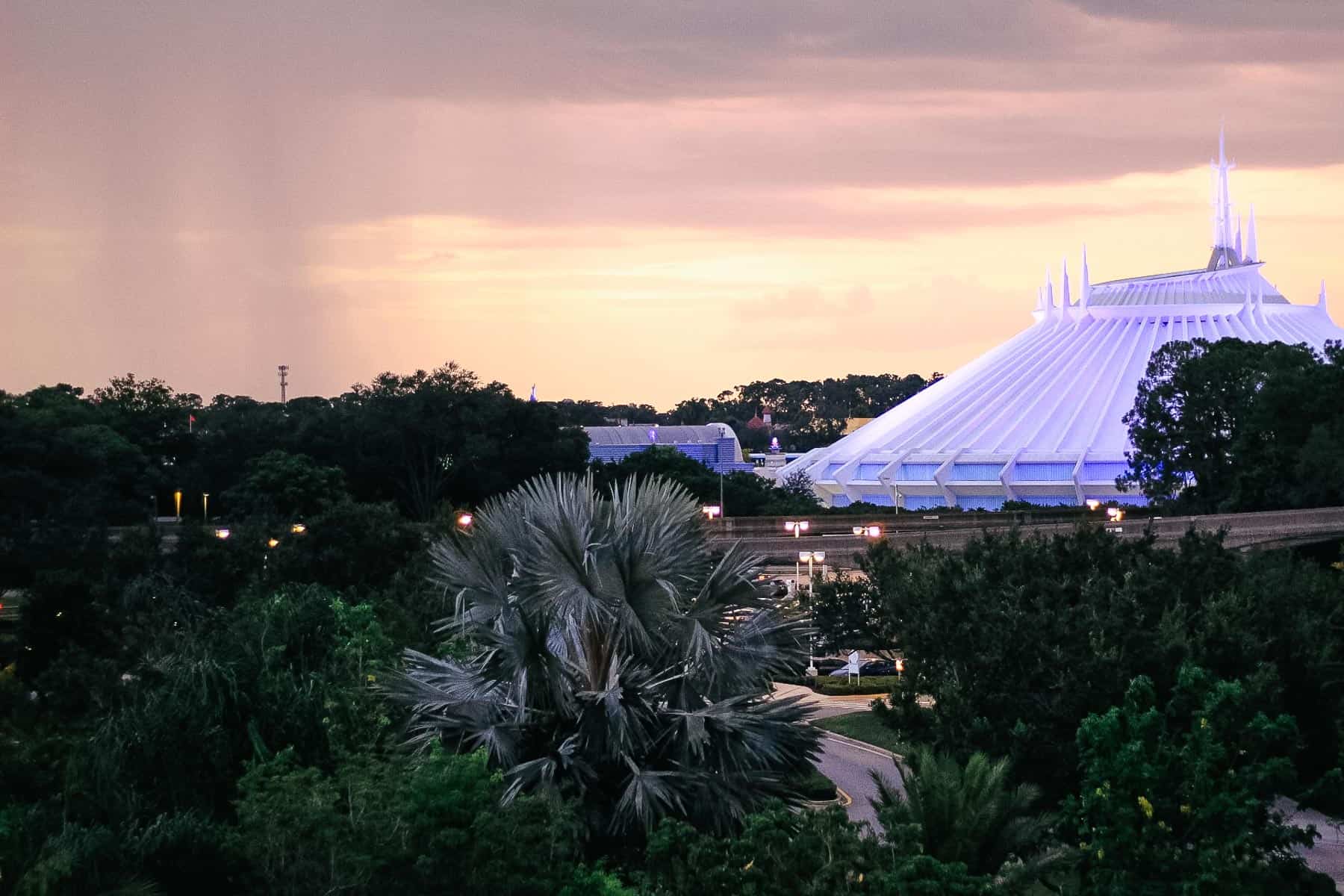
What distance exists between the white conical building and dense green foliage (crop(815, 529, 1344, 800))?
6082cm

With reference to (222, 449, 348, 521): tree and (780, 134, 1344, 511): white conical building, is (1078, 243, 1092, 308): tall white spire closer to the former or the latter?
(780, 134, 1344, 511): white conical building

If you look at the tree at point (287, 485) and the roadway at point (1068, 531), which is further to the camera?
the tree at point (287, 485)

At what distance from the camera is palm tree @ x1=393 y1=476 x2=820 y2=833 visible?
76.9ft

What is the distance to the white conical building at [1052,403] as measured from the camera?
9519 cm

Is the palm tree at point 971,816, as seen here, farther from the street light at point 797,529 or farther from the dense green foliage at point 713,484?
the dense green foliage at point 713,484

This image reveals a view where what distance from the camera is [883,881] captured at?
18.8 metres

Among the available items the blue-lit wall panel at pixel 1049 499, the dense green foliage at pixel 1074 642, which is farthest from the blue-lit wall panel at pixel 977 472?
the dense green foliage at pixel 1074 642

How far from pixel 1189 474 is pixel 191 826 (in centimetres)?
6422

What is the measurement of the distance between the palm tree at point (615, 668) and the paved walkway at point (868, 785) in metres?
1.87

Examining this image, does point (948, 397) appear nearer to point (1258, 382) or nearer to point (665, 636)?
point (1258, 382)

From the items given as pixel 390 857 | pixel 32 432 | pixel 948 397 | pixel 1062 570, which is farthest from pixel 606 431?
pixel 390 857

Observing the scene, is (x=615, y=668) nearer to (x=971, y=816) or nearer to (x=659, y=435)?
(x=971, y=816)

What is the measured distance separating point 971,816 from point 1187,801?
9.70 feet

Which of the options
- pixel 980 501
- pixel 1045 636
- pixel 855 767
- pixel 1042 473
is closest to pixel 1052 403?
pixel 1042 473
